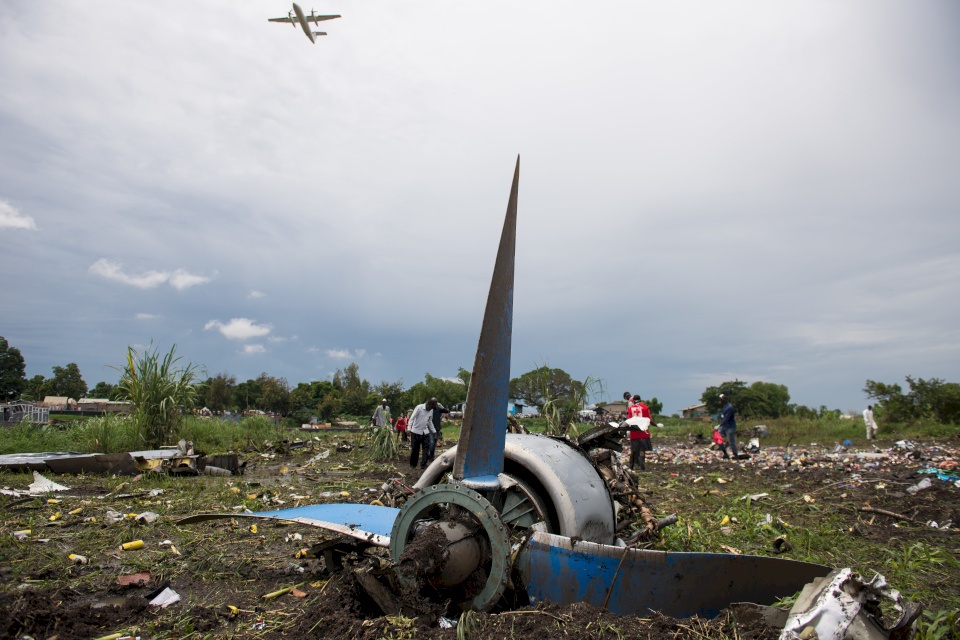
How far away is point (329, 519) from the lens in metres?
3.82

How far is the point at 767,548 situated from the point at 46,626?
19.9ft

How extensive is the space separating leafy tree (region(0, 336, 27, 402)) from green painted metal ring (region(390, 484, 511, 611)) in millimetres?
67223

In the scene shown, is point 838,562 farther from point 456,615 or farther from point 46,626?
point 46,626

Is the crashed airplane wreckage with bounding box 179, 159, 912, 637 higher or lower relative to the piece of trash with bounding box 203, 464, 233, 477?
higher

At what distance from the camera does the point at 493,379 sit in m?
3.21

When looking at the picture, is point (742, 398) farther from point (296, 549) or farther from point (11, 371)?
point (11, 371)

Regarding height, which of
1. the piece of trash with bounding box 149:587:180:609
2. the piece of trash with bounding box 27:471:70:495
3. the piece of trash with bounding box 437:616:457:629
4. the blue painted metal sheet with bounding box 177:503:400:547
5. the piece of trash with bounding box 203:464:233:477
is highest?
the blue painted metal sheet with bounding box 177:503:400:547

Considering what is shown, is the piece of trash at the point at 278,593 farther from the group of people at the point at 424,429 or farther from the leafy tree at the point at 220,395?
the leafy tree at the point at 220,395

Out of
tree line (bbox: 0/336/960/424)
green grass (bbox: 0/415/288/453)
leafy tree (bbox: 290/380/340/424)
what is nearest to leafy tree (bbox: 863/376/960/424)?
tree line (bbox: 0/336/960/424)

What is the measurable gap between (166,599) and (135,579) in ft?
2.05

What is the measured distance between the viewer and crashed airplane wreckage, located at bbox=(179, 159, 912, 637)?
2.60 metres

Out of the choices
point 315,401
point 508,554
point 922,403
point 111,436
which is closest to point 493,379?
point 508,554

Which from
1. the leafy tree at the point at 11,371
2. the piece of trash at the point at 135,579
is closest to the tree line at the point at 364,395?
the leafy tree at the point at 11,371

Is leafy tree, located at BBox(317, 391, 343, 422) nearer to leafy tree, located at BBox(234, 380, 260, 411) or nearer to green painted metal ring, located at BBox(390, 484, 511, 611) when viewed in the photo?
leafy tree, located at BBox(234, 380, 260, 411)
